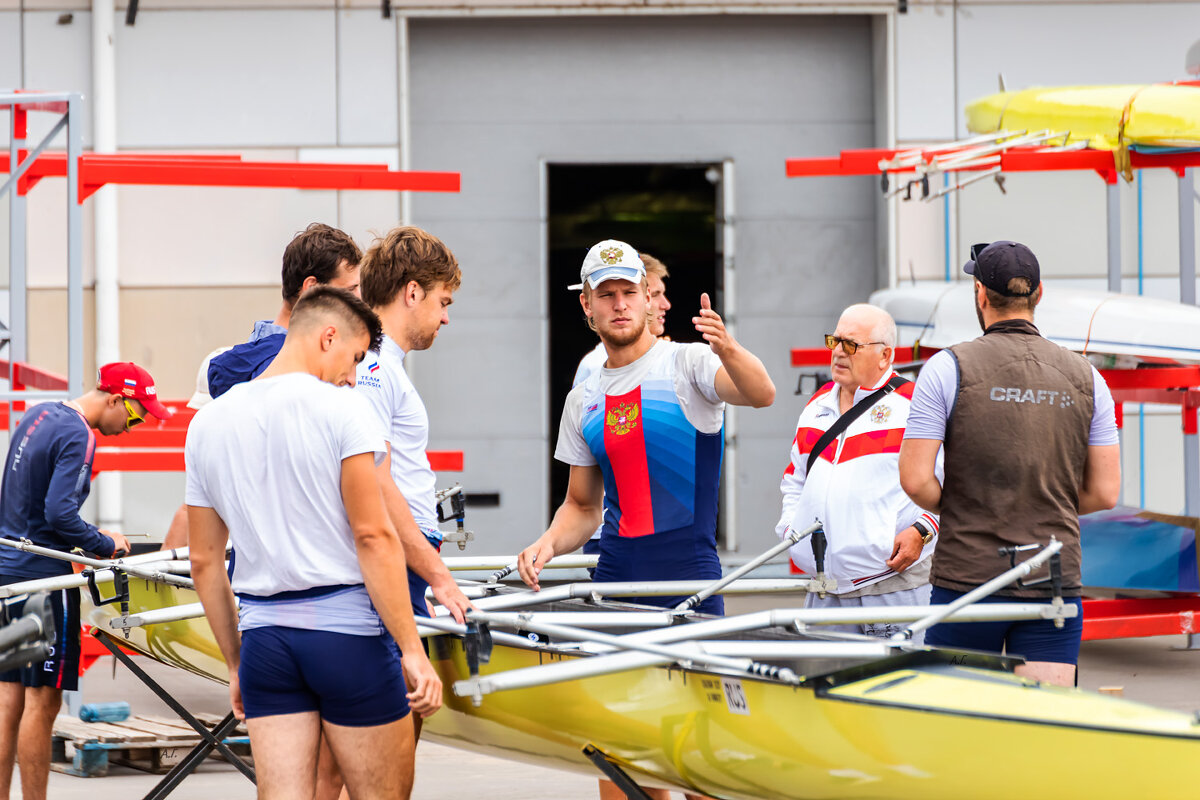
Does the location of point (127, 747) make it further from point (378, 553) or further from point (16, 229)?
point (378, 553)

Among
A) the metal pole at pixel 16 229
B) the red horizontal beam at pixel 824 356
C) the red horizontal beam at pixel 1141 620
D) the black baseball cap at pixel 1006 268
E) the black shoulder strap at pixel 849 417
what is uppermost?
the metal pole at pixel 16 229

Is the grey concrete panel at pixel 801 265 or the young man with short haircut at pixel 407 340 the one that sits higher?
the grey concrete panel at pixel 801 265

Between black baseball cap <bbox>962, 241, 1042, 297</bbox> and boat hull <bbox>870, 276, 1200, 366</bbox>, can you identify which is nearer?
black baseball cap <bbox>962, 241, 1042, 297</bbox>

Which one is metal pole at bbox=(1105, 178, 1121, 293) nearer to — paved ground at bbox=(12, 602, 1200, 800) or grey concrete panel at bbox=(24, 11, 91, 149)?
paved ground at bbox=(12, 602, 1200, 800)

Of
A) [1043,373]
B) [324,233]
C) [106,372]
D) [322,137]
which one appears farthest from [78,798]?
[322,137]

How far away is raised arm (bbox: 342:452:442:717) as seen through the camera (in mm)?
2852

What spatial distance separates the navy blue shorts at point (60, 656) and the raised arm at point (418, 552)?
1.77 meters

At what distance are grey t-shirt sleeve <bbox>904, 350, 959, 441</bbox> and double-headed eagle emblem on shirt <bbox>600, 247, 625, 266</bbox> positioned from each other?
0.88 m

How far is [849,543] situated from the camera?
13.9 ft

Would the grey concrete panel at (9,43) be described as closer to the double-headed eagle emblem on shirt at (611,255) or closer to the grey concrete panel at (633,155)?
the grey concrete panel at (633,155)

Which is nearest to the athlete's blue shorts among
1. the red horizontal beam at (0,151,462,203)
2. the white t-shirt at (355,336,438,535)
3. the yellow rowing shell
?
the white t-shirt at (355,336,438,535)

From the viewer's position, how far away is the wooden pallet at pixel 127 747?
17.2 ft

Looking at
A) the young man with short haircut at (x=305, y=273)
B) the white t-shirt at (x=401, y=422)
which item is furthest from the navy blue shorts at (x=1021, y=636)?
the young man with short haircut at (x=305, y=273)

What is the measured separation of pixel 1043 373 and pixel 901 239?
6.25m
